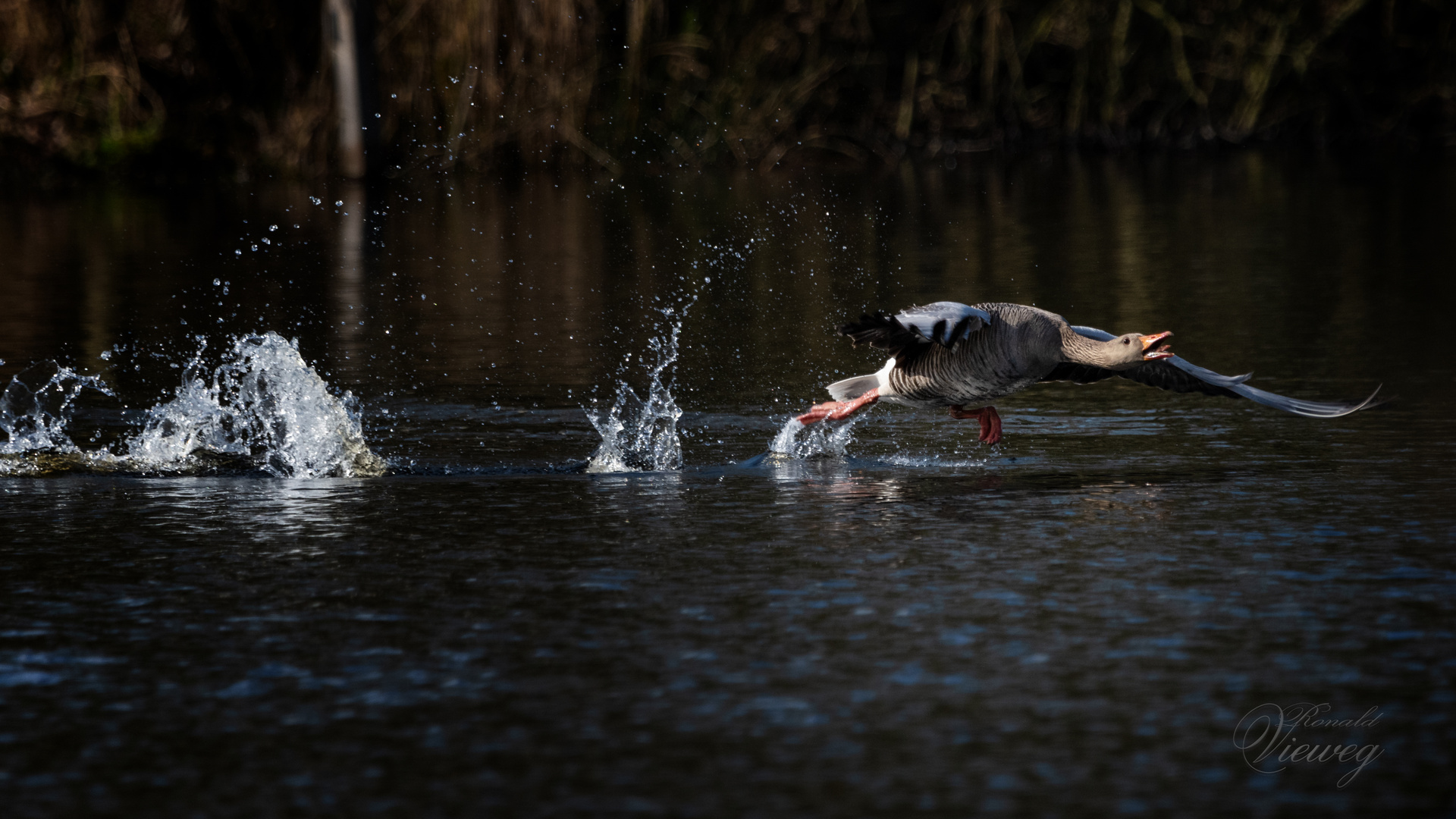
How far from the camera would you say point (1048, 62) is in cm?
3052

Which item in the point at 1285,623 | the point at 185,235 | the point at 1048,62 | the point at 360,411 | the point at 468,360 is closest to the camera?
the point at 1285,623

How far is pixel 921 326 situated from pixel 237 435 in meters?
3.31

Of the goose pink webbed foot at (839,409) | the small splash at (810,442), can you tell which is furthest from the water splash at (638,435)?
the goose pink webbed foot at (839,409)

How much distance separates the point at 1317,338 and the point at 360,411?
5.86m

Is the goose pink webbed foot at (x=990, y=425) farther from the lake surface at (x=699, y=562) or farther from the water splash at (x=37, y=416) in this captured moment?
the water splash at (x=37, y=416)

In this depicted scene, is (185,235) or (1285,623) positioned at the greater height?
(185,235)

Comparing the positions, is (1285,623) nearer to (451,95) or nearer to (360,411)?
(360,411)

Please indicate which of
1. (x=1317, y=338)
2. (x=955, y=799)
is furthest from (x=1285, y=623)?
(x=1317, y=338)

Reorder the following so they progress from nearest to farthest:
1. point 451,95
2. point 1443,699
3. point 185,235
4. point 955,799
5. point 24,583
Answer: point 955,799 < point 1443,699 < point 24,583 < point 185,235 < point 451,95

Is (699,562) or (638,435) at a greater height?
(638,435)

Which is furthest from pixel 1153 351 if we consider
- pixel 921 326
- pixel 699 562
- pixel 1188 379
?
A: pixel 699 562

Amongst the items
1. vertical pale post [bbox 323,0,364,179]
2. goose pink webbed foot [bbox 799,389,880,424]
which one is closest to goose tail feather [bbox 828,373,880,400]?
goose pink webbed foot [bbox 799,389,880,424]

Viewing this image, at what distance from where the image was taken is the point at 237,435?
9656mm

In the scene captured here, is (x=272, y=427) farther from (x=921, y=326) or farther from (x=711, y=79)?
(x=711, y=79)
